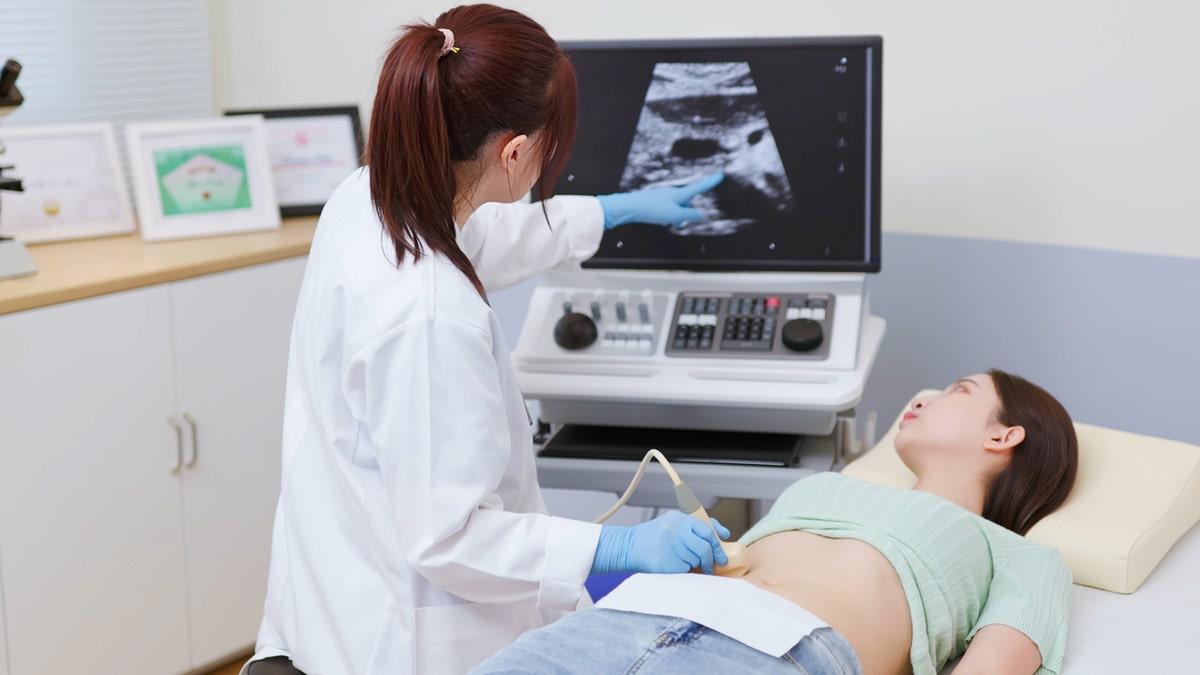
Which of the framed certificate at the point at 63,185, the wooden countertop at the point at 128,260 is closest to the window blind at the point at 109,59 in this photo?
the framed certificate at the point at 63,185

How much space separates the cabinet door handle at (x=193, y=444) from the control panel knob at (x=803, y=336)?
1.21 m

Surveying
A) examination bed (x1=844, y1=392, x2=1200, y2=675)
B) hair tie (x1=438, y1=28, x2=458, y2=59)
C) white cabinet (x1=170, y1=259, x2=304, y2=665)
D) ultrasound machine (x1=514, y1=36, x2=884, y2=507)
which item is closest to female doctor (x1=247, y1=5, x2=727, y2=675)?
hair tie (x1=438, y1=28, x2=458, y2=59)

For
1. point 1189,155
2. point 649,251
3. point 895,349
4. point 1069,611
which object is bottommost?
point 1069,611

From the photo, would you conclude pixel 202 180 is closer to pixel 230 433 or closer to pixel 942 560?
pixel 230 433

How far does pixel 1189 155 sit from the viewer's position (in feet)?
6.66

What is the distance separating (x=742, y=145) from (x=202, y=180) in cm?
125

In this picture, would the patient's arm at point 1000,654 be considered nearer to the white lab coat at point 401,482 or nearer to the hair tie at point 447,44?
the white lab coat at point 401,482

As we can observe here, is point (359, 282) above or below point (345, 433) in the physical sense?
above

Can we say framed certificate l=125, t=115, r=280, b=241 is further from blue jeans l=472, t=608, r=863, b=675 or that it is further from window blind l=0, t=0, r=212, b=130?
blue jeans l=472, t=608, r=863, b=675

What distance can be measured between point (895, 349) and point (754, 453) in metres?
0.65

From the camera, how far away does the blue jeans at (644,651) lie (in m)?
1.22

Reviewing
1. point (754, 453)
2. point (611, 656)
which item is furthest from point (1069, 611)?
point (611, 656)

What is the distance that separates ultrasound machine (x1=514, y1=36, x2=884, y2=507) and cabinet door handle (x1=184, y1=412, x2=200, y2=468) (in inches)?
31.2

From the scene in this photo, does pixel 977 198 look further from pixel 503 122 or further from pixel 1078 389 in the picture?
pixel 503 122
